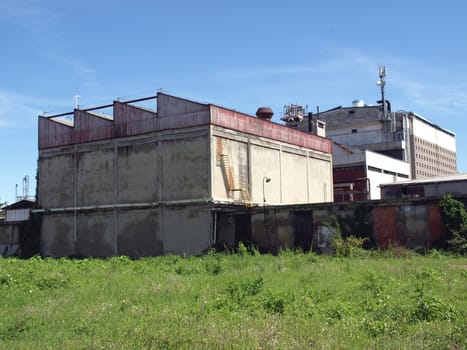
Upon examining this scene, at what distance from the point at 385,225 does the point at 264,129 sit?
11.5 metres

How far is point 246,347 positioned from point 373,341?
2.20 meters

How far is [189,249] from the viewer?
32.5 metres

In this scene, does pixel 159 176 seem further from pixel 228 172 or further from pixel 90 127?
pixel 90 127

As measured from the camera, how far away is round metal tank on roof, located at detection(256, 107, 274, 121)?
129ft

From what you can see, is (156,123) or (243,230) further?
(156,123)

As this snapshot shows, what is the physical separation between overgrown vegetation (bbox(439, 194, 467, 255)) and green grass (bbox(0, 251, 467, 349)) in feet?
23.9

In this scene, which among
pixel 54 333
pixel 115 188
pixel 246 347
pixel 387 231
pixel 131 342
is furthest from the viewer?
pixel 115 188

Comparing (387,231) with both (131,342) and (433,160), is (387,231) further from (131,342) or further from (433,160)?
(433,160)

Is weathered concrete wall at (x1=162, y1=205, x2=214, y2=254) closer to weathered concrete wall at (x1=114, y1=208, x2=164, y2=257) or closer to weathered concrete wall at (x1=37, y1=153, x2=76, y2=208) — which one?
weathered concrete wall at (x1=114, y1=208, x2=164, y2=257)

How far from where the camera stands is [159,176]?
1344 inches

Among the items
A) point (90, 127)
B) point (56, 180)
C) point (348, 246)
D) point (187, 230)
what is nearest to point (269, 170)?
point (187, 230)

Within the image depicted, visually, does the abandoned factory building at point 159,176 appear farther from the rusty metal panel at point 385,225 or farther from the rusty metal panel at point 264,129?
the rusty metal panel at point 385,225

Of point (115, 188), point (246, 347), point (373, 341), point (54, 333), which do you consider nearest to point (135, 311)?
point (54, 333)

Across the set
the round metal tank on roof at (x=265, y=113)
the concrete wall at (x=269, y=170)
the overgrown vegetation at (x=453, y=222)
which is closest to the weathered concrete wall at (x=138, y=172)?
the concrete wall at (x=269, y=170)
